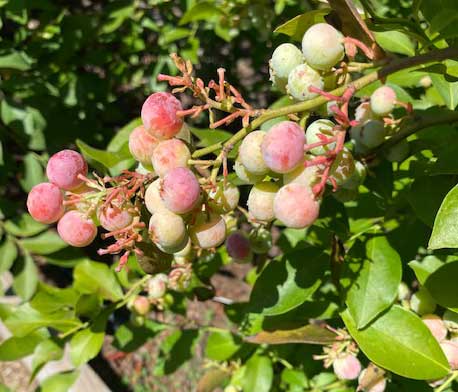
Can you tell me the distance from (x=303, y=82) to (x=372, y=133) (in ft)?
0.61

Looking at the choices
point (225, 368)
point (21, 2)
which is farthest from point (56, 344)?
point (21, 2)

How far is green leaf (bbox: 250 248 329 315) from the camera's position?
81cm

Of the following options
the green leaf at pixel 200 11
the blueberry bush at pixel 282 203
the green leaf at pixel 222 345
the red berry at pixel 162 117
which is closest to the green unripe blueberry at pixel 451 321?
the blueberry bush at pixel 282 203

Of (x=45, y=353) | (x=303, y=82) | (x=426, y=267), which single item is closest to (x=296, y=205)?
(x=303, y=82)

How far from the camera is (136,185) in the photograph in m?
0.56

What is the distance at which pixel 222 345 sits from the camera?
1.29 metres

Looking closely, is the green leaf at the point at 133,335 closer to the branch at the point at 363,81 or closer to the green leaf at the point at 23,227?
the green leaf at the point at 23,227

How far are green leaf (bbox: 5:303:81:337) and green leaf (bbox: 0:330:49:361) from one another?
0.08 ft

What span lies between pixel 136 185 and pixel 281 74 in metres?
0.19

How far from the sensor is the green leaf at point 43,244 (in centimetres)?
151

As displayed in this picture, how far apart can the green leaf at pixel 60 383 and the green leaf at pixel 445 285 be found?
84cm

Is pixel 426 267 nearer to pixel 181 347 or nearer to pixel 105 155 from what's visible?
pixel 105 155

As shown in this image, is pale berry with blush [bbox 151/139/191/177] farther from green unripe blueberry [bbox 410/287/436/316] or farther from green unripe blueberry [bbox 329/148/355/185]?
green unripe blueberry [bbox 410/287/436/316]

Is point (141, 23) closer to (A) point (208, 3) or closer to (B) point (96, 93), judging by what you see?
(B) point (96, 93)
